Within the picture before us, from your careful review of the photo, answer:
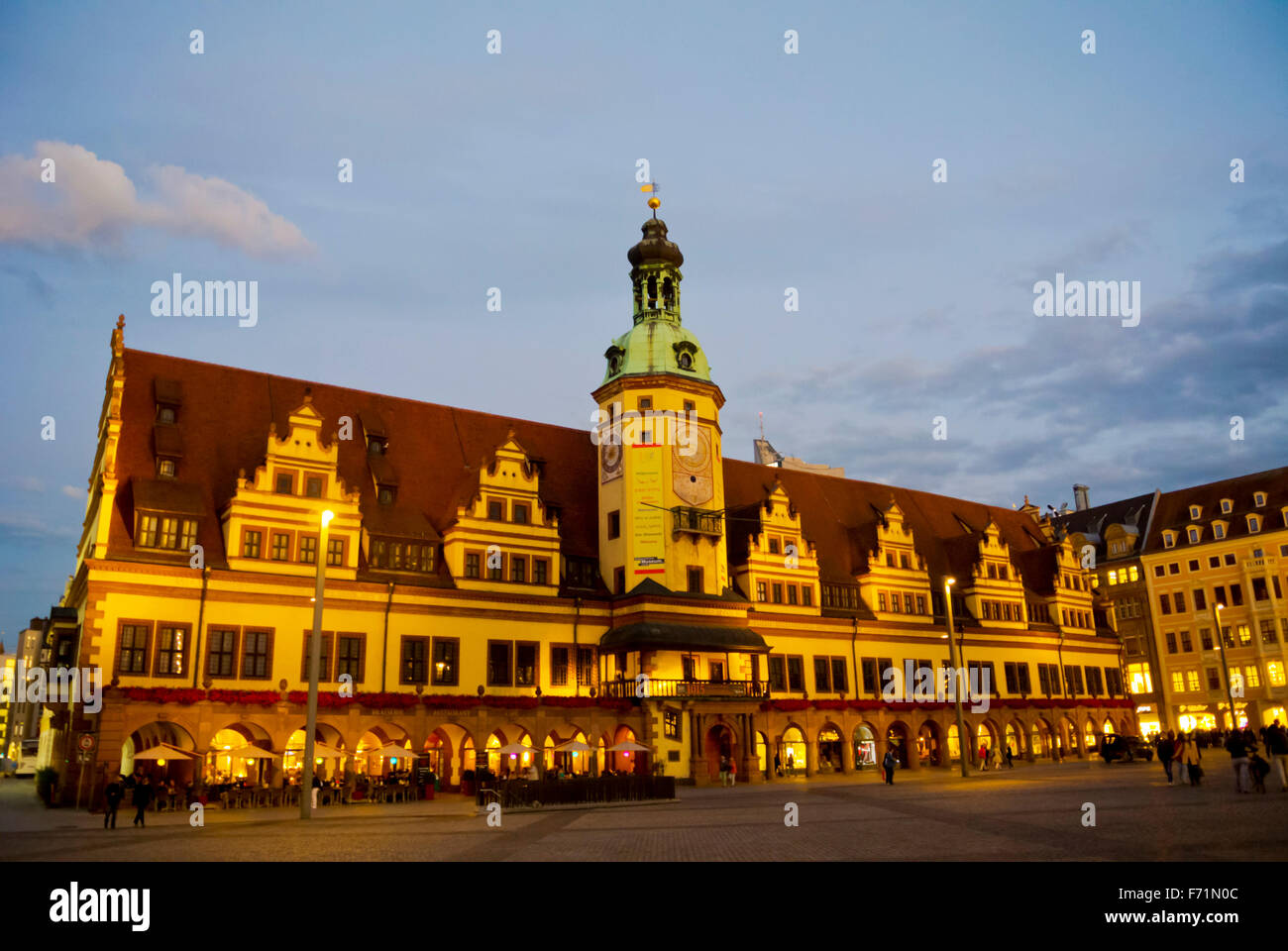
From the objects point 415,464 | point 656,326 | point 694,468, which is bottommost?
point 415,464

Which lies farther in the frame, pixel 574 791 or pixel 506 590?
pixel 506 590

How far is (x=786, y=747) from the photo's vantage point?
2336 inches

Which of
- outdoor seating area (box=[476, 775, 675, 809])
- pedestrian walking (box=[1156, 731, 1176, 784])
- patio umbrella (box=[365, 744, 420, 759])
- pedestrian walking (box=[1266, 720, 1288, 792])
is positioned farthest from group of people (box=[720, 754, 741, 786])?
pedestrian walking (box=[1266, 720, 1288, 792])

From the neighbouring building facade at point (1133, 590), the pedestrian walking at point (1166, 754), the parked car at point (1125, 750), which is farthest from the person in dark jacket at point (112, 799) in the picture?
the neighbouring building facade at point (1133, 590)

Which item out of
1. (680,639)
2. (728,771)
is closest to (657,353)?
(680,639)

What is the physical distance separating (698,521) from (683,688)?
972cm

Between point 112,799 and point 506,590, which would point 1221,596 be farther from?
point 112,799

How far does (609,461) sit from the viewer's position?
58.3m

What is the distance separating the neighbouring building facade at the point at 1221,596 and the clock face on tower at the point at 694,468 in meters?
47.1

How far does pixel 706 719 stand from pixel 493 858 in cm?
3432

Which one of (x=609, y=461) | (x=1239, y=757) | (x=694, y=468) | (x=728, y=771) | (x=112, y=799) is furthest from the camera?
(x=609, y=461)

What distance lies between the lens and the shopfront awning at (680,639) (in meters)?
51.2

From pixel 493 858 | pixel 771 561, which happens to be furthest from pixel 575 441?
pixel 493 858
